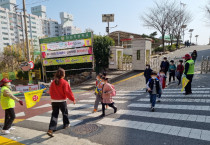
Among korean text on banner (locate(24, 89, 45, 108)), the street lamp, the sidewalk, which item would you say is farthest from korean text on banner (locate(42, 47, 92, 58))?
the sidewalk

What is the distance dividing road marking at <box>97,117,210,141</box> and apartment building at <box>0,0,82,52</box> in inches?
2018

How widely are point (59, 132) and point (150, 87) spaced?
138 inches

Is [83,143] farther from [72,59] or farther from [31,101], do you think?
[72,59]

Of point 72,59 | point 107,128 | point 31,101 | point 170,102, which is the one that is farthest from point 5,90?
point 72,59

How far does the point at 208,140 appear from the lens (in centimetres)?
346

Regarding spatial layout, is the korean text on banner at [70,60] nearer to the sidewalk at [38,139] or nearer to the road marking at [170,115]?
the road marking at [170,115]

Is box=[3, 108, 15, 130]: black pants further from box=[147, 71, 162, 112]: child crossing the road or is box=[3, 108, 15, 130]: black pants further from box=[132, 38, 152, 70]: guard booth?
box=[132, 38, 152, 70]: guard booth

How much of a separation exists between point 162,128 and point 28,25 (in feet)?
335

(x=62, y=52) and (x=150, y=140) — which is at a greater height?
(x=62, y=52)

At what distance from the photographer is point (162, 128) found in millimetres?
4289

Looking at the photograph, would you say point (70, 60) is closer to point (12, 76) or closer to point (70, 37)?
point (70, 37)

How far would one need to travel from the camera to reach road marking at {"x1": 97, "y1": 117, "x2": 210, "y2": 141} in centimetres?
376

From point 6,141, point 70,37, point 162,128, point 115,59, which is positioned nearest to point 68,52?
point 70,37

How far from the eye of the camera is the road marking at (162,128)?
148 inches
